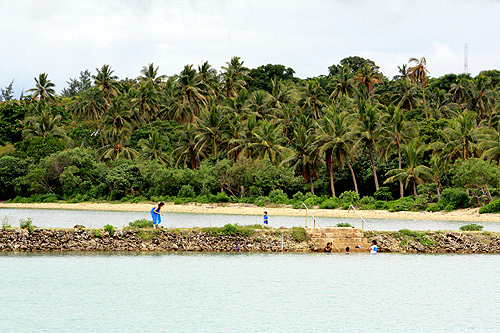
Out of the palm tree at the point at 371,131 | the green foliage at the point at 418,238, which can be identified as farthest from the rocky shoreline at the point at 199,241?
the palm tree at the point at 371,131

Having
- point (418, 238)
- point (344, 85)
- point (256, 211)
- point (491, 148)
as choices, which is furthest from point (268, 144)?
point (418, 238)

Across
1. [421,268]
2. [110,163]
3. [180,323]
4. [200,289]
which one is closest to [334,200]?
[110,163]

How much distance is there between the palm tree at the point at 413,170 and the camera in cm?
6431

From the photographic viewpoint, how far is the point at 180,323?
17.7 metres

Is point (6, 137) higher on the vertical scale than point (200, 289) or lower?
higher

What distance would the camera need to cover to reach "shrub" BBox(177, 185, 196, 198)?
72500 millimetres

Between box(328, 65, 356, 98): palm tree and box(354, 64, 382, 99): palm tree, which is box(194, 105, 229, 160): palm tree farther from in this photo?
box(354, 64, 382, 99): palm tree

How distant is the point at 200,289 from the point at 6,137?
81242 millimetres

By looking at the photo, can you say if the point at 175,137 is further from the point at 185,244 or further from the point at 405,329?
the point at 405,329

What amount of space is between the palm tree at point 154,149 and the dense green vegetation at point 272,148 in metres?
0.17

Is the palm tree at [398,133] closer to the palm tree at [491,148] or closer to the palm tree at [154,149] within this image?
the palm tree at [491,148]

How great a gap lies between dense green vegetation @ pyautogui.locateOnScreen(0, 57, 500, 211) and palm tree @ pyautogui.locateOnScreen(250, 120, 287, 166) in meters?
0.19

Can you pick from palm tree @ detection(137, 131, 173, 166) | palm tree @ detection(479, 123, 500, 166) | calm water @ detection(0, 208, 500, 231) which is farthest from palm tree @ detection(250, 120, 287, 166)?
palm tree @ detection(479, 123, 500, 166)

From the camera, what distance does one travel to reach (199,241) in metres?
30.5
